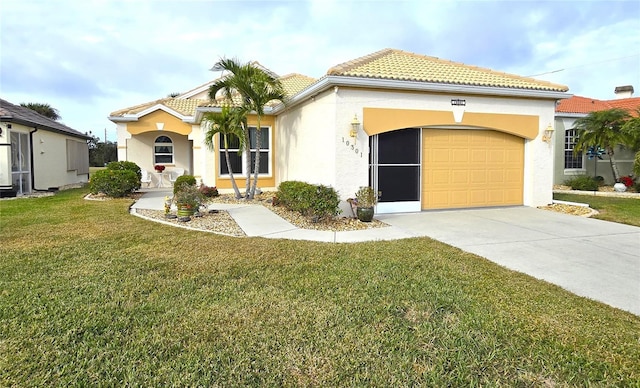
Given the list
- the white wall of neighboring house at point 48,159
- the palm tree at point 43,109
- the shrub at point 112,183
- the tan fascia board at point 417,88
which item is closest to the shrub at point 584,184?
the tan fascia board at point 417,88

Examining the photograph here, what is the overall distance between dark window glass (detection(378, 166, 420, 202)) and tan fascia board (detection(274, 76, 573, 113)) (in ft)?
7.53

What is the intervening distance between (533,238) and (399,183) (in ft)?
13.4

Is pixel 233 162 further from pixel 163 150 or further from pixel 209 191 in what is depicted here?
pixel 163 150

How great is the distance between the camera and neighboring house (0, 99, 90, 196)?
14328 millimetres

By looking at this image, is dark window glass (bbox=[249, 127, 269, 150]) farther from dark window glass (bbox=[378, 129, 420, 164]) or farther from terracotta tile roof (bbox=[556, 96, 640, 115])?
terracotta tile roof (bbox=[556, 96, 640, 115])

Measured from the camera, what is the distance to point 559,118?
1972cm

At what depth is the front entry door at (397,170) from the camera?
10.9 metres

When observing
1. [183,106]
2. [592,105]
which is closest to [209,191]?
[183,106]

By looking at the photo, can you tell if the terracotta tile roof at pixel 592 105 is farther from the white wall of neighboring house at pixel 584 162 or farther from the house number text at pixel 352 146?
the house number text at pixel 352 146

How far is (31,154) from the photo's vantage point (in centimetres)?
1609

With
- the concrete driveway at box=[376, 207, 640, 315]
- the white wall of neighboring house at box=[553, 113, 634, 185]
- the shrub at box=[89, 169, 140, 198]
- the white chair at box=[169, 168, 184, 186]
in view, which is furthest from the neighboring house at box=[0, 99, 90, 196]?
the white wall of neighboring house at box=[553, 113, 634, 185]

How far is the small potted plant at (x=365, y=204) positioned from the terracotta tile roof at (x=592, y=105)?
51.6 ft

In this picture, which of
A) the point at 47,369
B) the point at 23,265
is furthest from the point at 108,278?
the point at 47,369

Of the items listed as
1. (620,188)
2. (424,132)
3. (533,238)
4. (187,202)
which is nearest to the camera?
(533,238)
